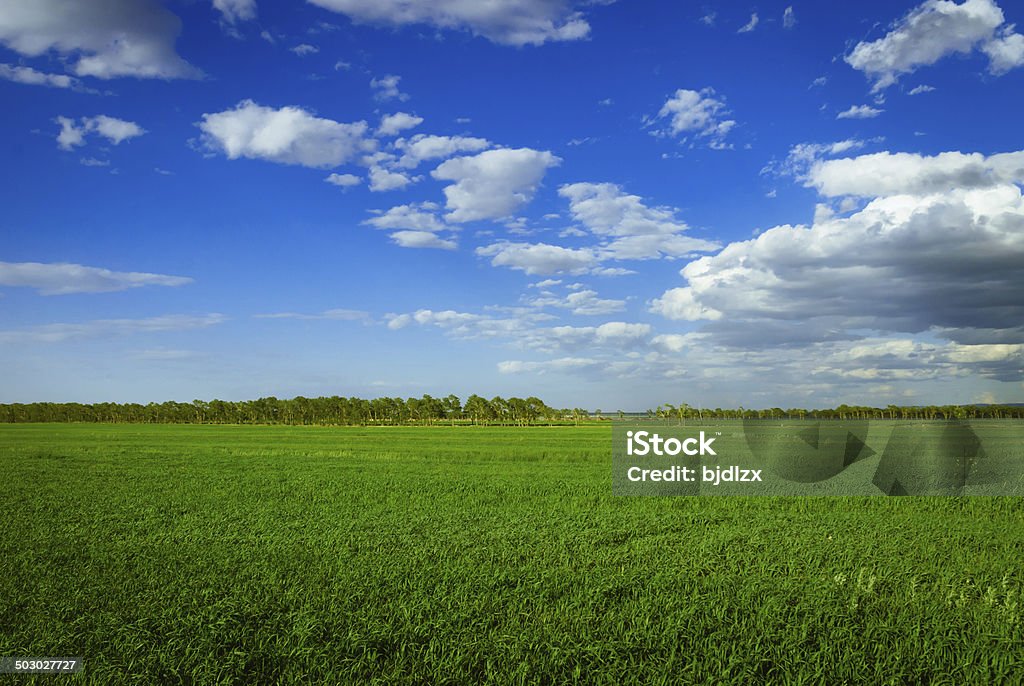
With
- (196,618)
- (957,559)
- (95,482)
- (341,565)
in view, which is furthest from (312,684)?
(95,482)

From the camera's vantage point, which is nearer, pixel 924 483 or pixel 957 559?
pixel 957 559

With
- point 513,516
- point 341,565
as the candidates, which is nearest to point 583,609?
point 341,565

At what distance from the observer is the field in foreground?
25.4 ft

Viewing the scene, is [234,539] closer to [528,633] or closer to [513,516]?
[513,516]

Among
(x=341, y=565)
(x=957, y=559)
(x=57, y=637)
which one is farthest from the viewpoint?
(x=957, y=559)

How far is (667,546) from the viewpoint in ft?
44.7

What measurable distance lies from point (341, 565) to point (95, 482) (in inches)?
758

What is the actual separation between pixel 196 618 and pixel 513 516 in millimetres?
9666

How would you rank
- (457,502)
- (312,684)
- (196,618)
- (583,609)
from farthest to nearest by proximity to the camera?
(457,502), (583,609), (196,618), (312,684)

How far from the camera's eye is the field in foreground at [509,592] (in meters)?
7.74

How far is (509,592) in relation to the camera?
1016cm

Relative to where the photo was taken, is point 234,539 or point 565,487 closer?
point 234,539

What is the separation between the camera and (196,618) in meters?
8.66

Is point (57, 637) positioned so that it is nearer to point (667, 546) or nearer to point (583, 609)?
point (583, 609)
